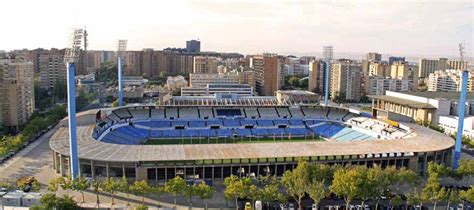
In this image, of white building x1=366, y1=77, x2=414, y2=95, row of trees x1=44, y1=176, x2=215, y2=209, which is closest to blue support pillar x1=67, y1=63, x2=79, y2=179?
row of trees x1=44, y1=176, x2=215, y2=209

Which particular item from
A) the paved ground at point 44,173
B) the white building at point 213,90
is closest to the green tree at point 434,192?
the paved ground at point 44,173

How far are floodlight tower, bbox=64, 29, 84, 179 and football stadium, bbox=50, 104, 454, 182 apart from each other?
109 cm

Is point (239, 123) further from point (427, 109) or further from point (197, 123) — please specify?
point (427, 109)

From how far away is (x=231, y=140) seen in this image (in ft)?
140

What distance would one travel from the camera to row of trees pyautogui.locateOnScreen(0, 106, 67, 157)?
3309 cm

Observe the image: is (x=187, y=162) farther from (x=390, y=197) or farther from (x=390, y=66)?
(x=390, y=66)

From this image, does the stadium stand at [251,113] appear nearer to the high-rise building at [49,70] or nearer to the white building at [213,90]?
the white building at [213,90]

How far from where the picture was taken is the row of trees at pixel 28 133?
1303 inches

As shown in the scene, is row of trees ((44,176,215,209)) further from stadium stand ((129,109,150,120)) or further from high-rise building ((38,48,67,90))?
high-rise building ((38,48,67,90))

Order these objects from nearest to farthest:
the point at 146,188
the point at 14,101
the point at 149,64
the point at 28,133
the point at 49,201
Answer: the point at 49,201 → the point at 146,188 → the point at 28,133 → the point at 14,101 → the point at 149,64

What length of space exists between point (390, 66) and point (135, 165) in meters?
85.4

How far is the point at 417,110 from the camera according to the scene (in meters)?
47.8

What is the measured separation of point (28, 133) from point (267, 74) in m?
49.2

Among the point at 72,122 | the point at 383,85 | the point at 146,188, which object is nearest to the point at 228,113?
the point at 72,122
